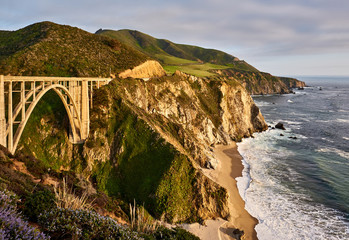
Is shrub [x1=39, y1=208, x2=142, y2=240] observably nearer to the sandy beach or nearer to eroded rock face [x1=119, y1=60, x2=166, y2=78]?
the sandy beach

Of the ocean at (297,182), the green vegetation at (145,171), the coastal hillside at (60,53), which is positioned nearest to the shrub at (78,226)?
A: the green vegetation at (145,171)

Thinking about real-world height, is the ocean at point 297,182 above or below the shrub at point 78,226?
below

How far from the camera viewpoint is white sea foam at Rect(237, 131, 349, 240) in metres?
27.9

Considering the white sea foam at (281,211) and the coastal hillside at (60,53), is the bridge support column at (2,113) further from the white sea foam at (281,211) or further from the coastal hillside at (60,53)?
the white sea foam at (281,211)

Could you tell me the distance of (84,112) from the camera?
34.5m

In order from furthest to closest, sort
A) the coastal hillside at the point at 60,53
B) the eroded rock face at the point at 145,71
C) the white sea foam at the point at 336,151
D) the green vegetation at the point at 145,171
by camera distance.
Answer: the eroded rock face at the point at 145,71
the white sea foam at the point at 336,151
the coastal hillside at the point at 60,53
the green vegetation at the point at 145,171

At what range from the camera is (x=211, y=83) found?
253 ft

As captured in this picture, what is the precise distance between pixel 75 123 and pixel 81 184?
12.2 m

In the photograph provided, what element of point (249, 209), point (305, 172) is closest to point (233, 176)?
point (249, 209)

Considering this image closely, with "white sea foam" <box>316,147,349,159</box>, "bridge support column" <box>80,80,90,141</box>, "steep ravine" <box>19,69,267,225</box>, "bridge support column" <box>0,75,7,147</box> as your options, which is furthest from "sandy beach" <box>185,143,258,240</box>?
"white sea foam" <box>316,147,349,159</box>

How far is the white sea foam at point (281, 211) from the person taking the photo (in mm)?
27875

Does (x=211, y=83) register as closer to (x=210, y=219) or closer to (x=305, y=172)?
(x=305, y=172)

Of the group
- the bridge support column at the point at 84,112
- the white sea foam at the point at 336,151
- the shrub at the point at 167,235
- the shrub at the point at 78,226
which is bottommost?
the white sea foam at the point at 336,151

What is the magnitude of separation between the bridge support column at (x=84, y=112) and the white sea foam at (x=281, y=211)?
27.4 metres
